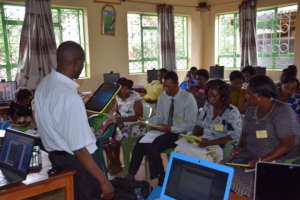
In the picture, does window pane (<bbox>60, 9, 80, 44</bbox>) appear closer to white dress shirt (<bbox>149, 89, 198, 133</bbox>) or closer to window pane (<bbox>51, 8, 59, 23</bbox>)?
window pane (<bbox>51, 8, 59, 23</bbox>)

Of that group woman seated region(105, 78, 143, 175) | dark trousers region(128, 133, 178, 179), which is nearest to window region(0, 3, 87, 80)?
woman seated region(105, 78, 143, 175)

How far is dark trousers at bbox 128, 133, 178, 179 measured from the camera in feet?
7.92

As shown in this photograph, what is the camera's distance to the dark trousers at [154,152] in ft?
7.92

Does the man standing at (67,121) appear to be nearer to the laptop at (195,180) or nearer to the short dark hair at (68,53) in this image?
the short dark hair at (68,53)

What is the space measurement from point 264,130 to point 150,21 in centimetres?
532

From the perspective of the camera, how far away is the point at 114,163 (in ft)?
9.96

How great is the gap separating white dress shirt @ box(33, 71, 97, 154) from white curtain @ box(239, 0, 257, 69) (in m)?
5.63

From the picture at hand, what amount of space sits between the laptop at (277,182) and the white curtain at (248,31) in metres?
5.55

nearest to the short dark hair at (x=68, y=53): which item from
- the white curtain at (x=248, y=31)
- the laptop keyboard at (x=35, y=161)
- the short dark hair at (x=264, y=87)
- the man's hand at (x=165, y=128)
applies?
the laptop keyboard at (x=35, y=161)

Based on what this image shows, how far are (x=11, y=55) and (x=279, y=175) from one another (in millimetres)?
5092

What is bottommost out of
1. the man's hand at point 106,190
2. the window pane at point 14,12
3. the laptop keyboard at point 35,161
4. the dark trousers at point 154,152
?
the dark trousers at point 154,152

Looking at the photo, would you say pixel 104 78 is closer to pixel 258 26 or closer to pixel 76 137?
pixel 258 26

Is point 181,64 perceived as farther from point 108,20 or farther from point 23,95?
point 23,95

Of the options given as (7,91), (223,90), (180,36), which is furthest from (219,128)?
(180,36)
